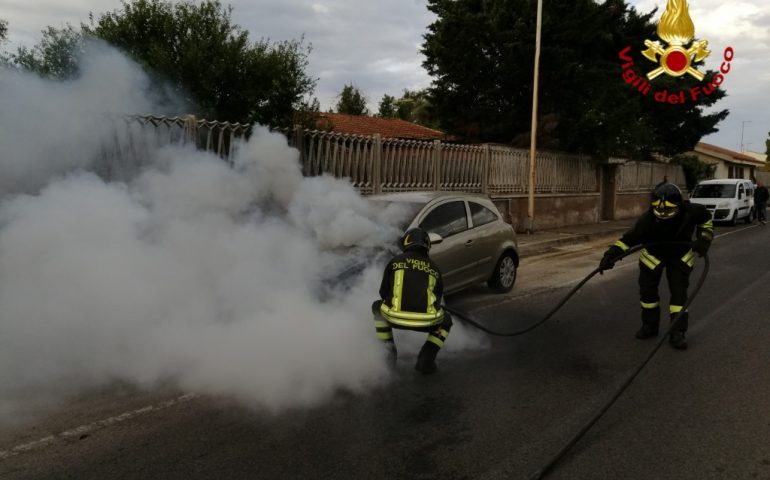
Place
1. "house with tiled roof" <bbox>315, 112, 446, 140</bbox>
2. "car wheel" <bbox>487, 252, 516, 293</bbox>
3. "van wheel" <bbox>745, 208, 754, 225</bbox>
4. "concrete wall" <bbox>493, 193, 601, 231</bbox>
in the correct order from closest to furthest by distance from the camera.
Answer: "car wheel" <bbox>487, 252, 516, 293</bbox> → "concrete wall" <bbox>493, 193, 601, 231</bbox> → "van wheel" <bbox>745, 208, 754, 225</bbox> → "house with tiled roof" <bbox>315, 112, 446, 140</bbox>

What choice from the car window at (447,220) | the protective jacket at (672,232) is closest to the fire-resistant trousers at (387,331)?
the car window at (447,220)

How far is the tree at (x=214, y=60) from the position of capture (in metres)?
14.2

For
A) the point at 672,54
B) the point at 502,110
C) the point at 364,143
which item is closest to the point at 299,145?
the point at 364,143

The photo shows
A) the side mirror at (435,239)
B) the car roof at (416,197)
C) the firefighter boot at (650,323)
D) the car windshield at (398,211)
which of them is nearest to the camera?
the firefighter boot at (650,323)

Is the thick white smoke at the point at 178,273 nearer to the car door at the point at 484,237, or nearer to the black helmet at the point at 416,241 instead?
the black helmet at the point at 416,241

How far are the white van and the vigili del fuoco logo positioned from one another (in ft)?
13.3

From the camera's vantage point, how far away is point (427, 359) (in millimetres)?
4488

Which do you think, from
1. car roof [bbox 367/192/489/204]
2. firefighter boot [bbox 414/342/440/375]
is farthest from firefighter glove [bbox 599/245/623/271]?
car roof [bbox 367/192/489/204]

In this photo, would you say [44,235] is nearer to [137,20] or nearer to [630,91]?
[137,20]

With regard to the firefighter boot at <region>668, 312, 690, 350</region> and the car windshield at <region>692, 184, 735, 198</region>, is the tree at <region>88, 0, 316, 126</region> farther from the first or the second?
the car windshield at <region>692, 184, 735, 198</region>

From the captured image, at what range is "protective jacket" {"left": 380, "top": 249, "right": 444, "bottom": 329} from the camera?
419 centimetres

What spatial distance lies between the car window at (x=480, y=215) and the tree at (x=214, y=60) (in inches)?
315

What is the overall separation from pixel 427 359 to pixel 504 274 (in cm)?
383

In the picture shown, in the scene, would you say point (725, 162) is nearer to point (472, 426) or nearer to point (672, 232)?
point (672, 232)
